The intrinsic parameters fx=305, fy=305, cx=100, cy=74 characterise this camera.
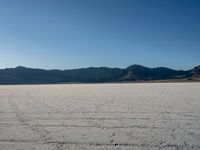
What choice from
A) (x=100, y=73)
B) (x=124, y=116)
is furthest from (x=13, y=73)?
(x=124, y=116)

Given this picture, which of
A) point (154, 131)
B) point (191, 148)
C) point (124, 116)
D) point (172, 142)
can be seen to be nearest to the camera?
point (191, 148)

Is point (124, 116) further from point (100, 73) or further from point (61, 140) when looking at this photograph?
point (100, 73)

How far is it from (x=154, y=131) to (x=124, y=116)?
2.40m

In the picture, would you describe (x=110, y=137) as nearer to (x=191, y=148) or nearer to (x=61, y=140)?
(x=61, y=140)

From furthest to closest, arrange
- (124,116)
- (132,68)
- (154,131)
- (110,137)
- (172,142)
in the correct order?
(132,68) → (124,116) → (154,131) → (110,137) → (172,142)

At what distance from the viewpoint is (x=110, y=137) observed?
6.29 m

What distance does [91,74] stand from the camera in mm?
175375

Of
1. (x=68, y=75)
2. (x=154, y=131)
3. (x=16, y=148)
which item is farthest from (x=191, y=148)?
(x=68, y=75)

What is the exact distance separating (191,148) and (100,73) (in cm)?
17417

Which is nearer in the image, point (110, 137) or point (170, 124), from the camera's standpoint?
point (110, 137)

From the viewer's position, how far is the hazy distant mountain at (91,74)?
135 m

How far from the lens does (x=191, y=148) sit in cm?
535

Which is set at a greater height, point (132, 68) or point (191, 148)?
point (132, 68)

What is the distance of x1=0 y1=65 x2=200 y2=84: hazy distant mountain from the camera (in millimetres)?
135375
